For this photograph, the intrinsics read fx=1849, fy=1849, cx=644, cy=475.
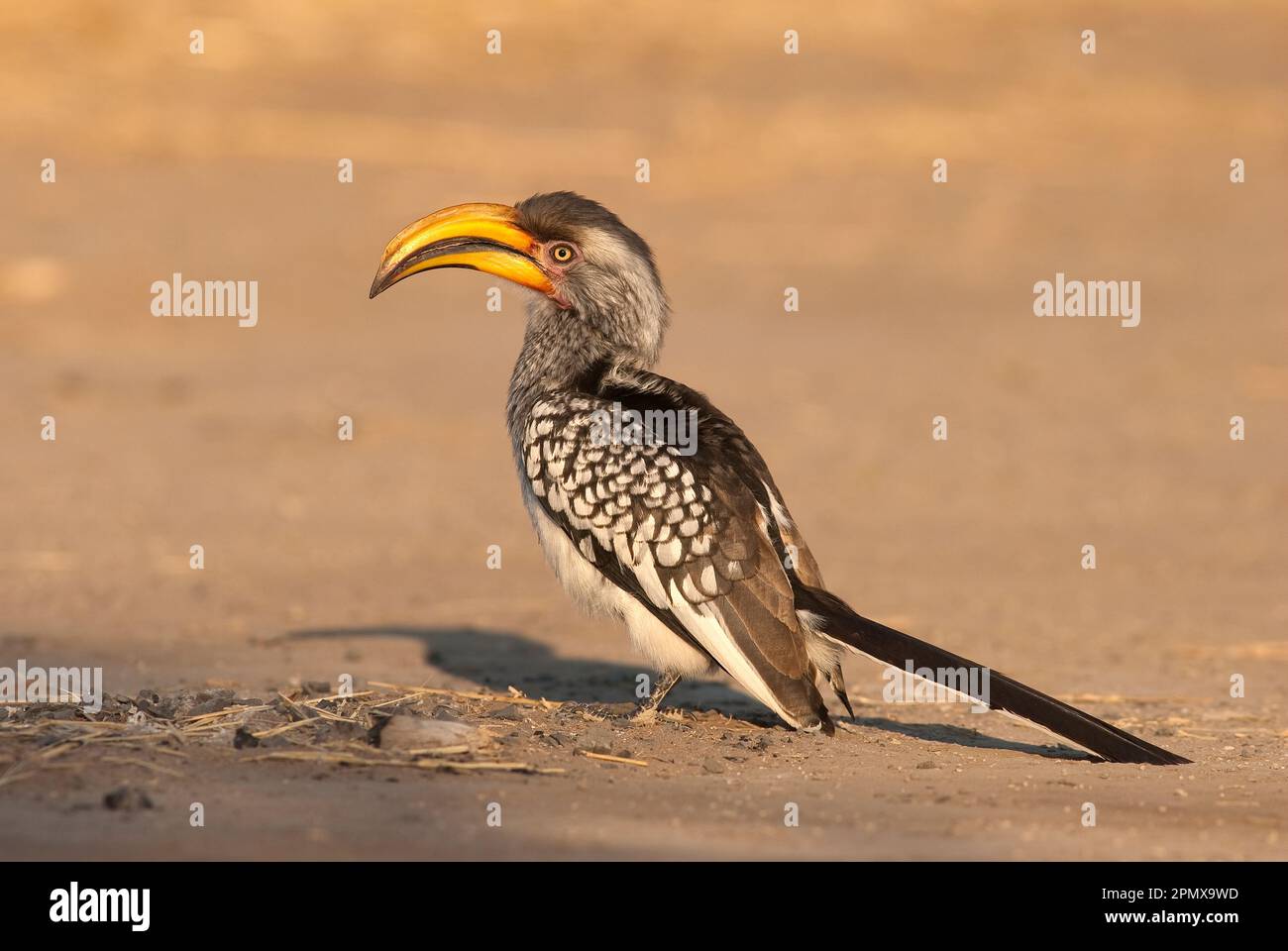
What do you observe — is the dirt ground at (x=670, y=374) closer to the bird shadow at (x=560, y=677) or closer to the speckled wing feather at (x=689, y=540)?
the bird shadow at (x=560, y=677)

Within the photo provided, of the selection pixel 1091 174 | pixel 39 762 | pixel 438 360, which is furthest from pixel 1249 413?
pixel 39 762

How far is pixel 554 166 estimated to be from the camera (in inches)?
909

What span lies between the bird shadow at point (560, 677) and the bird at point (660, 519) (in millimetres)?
446

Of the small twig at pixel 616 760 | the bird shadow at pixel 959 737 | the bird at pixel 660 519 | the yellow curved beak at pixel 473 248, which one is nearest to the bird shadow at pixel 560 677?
the bird shadow at pixel 959 737

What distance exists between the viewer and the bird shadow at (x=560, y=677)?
7297 mm

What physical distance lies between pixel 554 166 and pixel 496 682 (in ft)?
49.9

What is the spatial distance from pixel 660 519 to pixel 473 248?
175cm

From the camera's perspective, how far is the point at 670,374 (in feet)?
54.1

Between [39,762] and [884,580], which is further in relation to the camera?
[884,580]

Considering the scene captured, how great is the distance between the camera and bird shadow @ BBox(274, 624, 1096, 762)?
7297 mm

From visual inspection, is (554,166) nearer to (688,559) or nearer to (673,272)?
(673,272)

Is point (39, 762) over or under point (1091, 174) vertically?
under
